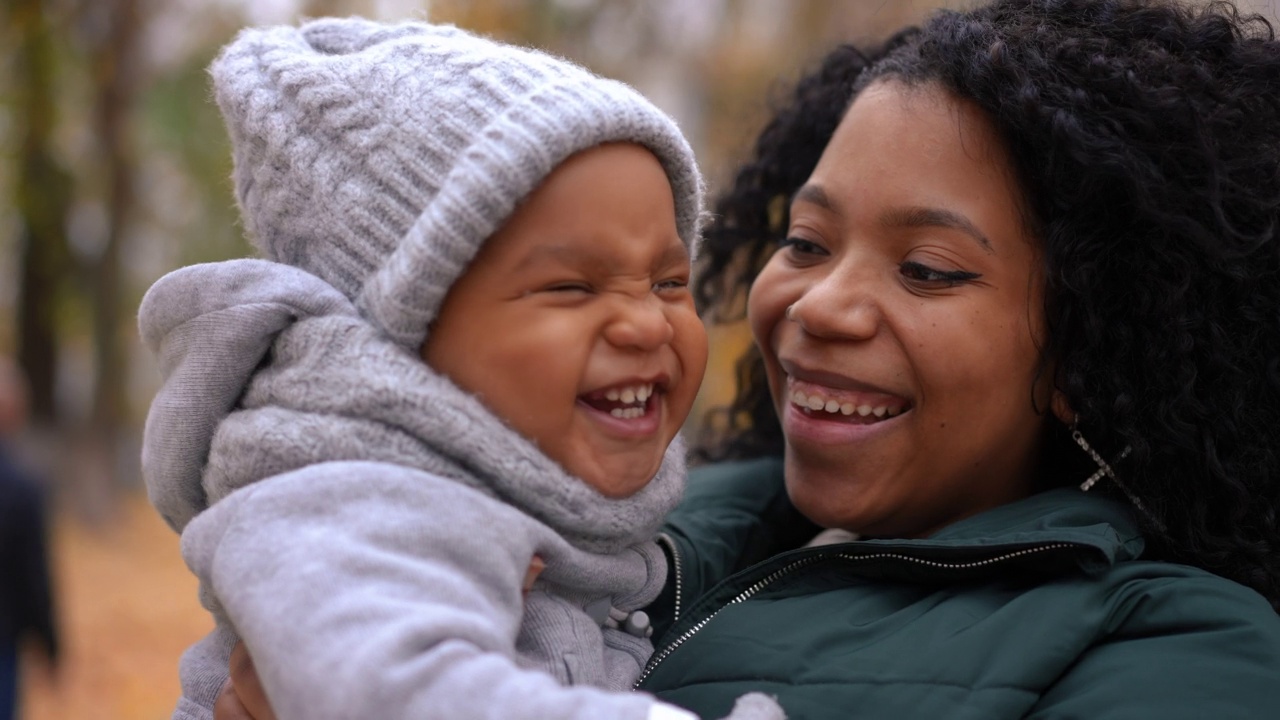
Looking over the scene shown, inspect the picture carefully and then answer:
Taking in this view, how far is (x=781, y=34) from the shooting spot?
1096 cm

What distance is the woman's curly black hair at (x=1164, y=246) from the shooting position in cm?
224

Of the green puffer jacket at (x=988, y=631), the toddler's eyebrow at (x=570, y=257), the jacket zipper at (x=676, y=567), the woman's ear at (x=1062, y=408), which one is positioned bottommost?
the jacket zipper at (x=676, y=567)

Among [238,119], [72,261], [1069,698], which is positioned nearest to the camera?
[1069,698]

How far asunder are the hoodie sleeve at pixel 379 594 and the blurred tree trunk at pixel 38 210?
964 centimetres

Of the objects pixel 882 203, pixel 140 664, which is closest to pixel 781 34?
pixel 140 664

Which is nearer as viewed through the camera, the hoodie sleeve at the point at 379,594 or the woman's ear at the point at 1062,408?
the hoodie sleeve at the point at 379,594

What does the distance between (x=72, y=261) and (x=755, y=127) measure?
12.1 m

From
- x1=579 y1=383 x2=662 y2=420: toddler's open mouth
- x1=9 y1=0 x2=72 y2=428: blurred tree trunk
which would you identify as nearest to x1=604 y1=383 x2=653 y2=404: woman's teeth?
x1=579 y1=383 x2=662 y2=420: toddler's open mouth

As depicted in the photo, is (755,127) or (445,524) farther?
(755,127)

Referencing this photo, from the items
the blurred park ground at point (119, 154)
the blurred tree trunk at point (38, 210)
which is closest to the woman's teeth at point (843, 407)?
the blurred park ground at point (119, 154)

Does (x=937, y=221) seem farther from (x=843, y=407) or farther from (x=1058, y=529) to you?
(x=1058, y=529)

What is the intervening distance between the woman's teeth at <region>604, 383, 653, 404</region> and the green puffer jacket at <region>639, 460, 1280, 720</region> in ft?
1.59

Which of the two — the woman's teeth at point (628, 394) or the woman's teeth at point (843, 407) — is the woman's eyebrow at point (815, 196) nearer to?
the woman's teeth at point (843, 407)

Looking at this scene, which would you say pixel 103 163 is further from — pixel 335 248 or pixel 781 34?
pixel 335 248
